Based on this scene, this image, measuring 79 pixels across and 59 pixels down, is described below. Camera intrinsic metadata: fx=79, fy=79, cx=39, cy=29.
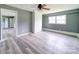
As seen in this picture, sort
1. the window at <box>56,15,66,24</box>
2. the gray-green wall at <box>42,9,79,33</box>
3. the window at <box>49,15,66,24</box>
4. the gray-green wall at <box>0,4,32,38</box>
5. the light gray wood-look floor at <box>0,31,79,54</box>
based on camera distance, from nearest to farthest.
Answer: the light gray wood-look floor at <box>0,31,79,54</box> < the gray-green wall at <box>0,4,32,38</box> < the gray-green wall at <box>42,9,79,33</box> < the window at <box>56,15,66,24</box> < the window at <box>49,15,66,24</box>

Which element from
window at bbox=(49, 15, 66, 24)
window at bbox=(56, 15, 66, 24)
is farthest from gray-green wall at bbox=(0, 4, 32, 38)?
window at bbox=(56, 15, 66, 24)

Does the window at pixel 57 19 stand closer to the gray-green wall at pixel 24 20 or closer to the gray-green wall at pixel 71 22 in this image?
the gray-green wall at pixel 71 22

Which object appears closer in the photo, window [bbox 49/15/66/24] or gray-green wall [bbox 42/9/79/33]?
gray-green wall [bbox 42/9/79/33]

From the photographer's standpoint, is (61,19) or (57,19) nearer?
(61,19)

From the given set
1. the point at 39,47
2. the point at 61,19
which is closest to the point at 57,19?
the point at 61,19

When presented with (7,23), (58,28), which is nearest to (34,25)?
(58,28)

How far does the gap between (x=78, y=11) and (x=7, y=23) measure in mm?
12067

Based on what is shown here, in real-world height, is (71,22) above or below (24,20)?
below

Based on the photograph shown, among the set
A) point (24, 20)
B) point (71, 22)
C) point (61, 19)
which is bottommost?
point (71, 22)

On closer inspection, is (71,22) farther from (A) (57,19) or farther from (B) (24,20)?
(B) (24,20)

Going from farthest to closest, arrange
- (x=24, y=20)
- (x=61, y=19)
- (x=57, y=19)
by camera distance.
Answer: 1. (x=57, y=19)
2. (x=61, y=19)
3. (x=24, y=20)

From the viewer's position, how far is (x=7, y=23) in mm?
14430

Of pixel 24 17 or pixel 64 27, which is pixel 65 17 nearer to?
pixel 64 27

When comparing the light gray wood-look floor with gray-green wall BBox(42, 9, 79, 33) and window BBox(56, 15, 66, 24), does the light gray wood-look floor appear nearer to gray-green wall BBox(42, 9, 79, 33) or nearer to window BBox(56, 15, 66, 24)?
gray-green wall BBox(42, 9, 79, 33)
